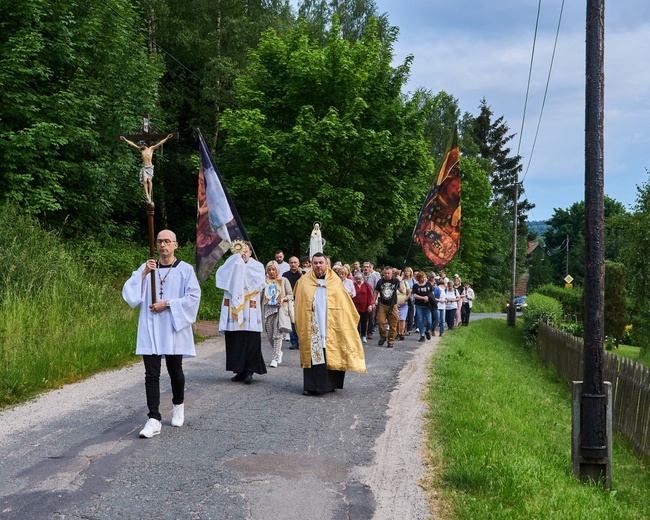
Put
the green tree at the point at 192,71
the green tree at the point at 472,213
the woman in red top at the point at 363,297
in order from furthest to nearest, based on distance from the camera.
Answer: the green tree at the point at 472,213 → the green tree at the point at 192,71 → the woman in red top at the point at 363,297

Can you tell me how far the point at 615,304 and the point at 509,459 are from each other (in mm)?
36306

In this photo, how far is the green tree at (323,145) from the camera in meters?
24.3

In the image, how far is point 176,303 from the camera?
6719mm

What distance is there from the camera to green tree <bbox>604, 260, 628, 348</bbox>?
38.6 m

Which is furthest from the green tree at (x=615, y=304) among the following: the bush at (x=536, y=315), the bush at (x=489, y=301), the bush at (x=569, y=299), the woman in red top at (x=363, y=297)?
the woman in red top at (x=363, y=297)

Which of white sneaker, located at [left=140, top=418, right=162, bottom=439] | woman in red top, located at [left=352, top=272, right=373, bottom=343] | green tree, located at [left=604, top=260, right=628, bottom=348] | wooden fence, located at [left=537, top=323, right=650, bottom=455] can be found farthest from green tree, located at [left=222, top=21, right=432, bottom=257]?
white sneaker, located at [left=140, top=418, right=162, bottom=439]

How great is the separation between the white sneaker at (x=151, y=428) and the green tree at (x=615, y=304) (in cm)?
3605

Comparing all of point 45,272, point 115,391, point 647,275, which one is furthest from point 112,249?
point 647,275

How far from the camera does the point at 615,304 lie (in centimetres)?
3906

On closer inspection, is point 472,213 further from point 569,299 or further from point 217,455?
point 217,455

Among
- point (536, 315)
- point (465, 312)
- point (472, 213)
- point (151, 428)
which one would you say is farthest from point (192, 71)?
point (472, 213)

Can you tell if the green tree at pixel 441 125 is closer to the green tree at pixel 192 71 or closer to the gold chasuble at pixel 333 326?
the green tree at pixel 192 71

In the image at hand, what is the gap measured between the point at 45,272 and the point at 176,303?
7.83 m

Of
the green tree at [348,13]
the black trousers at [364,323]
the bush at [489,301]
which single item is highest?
the green tree at [348,13]
